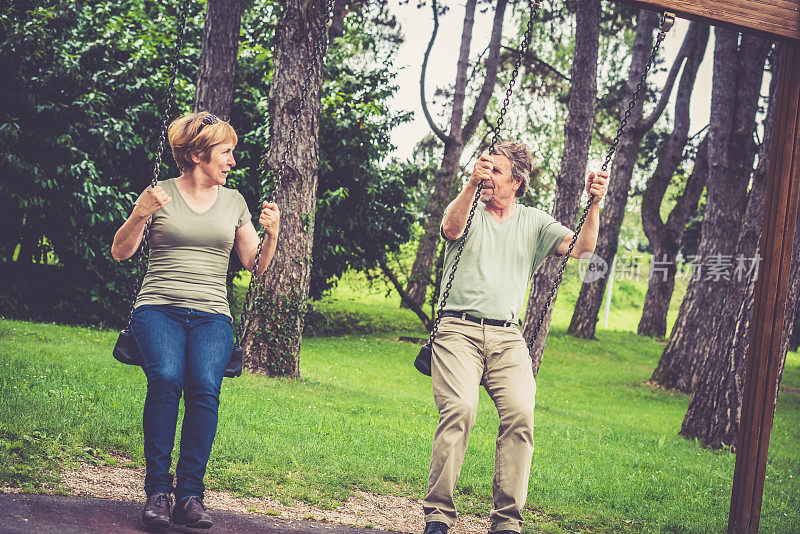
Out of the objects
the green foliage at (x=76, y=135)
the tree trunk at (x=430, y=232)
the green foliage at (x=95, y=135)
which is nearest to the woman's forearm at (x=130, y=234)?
the green foliage at (x=95, y=135)

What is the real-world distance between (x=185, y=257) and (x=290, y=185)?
5.43 meters

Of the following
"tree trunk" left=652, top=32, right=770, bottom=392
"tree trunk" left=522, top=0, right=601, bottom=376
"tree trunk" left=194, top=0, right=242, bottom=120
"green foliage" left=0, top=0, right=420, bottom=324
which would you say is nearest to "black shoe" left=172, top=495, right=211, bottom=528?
"tree trunk" left=522, top=0, right=601, bottom=376

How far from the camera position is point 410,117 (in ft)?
57.4

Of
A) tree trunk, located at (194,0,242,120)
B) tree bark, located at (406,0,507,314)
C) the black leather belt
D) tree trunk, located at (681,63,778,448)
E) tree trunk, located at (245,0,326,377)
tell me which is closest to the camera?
the black leather belt

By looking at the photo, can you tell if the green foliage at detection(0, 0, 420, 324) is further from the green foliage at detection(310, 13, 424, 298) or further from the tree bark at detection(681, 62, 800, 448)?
the tree bark at detection(681, 62, 800, 448)

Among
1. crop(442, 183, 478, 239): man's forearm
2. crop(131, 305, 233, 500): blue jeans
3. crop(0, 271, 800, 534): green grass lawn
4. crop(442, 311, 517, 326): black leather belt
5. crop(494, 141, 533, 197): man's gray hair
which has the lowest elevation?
crop(0, 271, 800, 534): green grass lawn

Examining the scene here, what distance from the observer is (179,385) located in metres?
3.80

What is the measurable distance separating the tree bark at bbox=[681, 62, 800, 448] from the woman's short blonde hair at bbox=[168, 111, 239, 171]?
607 cm

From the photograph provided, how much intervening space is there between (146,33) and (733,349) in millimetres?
11580

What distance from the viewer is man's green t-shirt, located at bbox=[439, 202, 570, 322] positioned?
4.26 m

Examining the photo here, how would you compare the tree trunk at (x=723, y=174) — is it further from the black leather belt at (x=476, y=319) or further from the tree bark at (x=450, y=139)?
the black leather belt at (x=476, y=319)

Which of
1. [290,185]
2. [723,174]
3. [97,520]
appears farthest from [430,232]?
[97,520]

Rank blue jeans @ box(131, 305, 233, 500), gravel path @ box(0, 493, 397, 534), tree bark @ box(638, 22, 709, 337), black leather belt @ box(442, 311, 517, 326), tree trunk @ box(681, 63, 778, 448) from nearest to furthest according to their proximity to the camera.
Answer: gravel path @ box(0, 493, 397, 534)
blue jeans @ box(131, 305, 233, 500)
black leather belt @ box(442, 311, 517, 326)
tree trunk @ box(681, 63, 778, 448)
tree bark @ box(638, 22, 709, 337)

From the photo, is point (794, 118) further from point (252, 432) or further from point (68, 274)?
point (68, 274)
